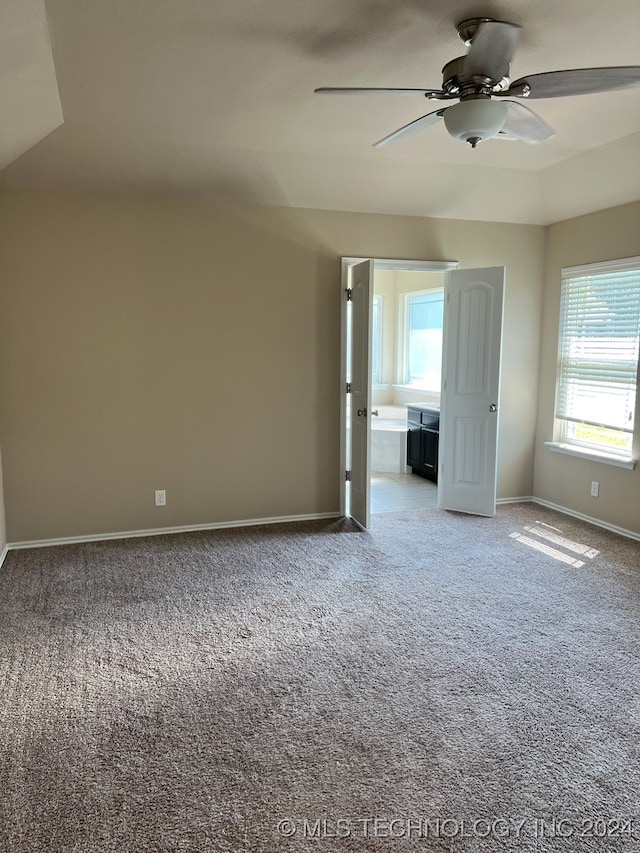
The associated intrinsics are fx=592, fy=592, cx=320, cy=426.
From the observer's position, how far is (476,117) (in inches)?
93.4

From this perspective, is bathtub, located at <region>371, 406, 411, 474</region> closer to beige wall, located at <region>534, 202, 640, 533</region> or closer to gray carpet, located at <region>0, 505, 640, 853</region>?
beige wall, located at <region>534, 202, 640, 533</region>

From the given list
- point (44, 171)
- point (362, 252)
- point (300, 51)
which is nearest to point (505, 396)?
point (362, 252)

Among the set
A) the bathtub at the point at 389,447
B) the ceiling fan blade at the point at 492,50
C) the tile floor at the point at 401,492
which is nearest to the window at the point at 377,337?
the bathtub at the point at 389,447

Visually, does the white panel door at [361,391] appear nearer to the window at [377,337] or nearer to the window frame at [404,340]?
the window frame at [404,340]

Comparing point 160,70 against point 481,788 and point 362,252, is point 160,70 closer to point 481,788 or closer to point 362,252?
point 362,252

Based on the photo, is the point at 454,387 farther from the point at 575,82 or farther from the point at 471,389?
the point at 575,82

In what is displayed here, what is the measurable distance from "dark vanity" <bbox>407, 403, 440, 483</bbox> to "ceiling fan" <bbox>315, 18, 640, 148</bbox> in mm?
3948

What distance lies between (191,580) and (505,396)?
3.29m

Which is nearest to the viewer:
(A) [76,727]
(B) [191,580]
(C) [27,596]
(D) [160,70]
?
(A) [76,727]

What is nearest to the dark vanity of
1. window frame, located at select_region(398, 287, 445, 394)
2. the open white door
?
the open white door

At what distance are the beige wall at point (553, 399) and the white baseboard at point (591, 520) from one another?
3cm

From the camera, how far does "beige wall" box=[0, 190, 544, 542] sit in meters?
4.22

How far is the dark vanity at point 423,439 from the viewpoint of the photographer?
20.6 ft

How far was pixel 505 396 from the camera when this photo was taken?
547 centimetres
